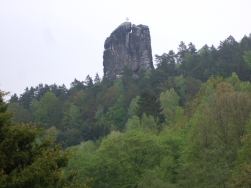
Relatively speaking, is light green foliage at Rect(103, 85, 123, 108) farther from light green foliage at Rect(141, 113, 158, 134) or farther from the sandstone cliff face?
light green foliage at Rect(141, 113, 158, 134)

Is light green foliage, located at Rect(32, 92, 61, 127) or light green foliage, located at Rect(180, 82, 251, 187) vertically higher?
light green foliage, located at Rect(32, 92, 61, 127)

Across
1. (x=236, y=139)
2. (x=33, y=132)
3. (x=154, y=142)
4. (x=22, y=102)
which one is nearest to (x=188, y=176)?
(x=236, y=139)

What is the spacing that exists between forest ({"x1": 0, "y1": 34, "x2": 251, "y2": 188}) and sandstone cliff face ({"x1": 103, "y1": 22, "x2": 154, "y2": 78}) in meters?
4.28

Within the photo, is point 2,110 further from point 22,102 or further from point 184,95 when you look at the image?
point 22,102

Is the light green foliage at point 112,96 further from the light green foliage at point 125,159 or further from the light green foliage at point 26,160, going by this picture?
the light green foliage at point 26,160

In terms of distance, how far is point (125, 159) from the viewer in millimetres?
29938

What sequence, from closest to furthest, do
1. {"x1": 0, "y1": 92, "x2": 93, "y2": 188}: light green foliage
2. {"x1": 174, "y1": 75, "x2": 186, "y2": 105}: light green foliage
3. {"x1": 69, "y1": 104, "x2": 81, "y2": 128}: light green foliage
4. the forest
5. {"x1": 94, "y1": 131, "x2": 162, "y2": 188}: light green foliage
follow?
{"x1": 0, "y1": 92, "x2": 93, "y2": 188}: light green foliage, the forest, {"x1": 94, "y1": 131, "x2": 162, "y2": 188}: light green foliage, {"x1": 174, "y1": 75, "x2": 186, "y2": 105}: light green foliage, {"x1": 69, "y1": 104, "x2": 81, "y2": 128}: light green foliage

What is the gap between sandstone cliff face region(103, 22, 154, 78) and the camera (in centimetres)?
8644

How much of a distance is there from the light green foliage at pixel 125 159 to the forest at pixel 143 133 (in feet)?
0.31

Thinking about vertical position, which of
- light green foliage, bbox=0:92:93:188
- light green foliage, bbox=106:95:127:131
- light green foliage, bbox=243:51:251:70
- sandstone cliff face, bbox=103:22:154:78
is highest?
sandstone cliff face, bbox=103:22:154:78

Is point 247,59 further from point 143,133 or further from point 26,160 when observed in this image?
point 26,160

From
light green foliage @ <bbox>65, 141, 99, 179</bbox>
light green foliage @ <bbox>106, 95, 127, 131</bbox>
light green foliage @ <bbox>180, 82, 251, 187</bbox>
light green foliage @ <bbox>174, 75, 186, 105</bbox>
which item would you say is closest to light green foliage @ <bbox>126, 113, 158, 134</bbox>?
light green foliage @ <bbox>65, 141, 99, 179</bbox>

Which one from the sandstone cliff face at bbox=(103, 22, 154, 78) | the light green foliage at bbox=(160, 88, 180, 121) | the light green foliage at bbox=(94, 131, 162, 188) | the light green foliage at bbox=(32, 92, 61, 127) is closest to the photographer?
the light green foliage at bbox=(94, 131, 162, 188)

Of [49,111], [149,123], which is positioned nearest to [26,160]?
[149,123]
